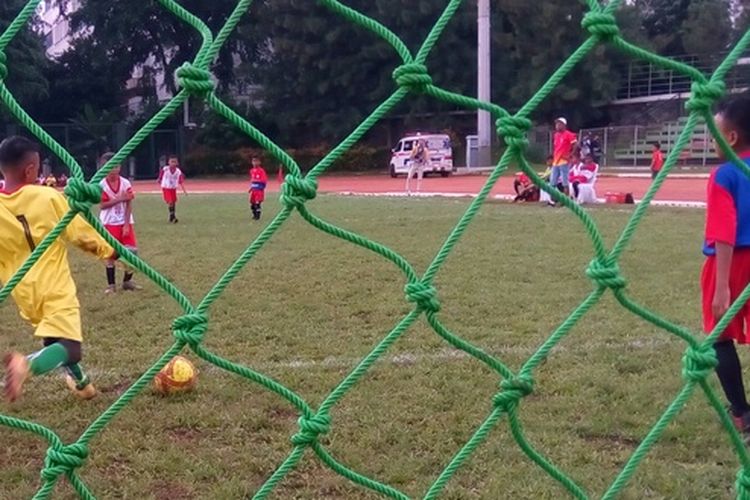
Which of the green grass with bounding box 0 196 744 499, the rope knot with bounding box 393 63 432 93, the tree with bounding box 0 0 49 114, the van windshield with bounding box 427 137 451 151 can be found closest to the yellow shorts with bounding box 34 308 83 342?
the green grass with bounding box 0 196 744 499

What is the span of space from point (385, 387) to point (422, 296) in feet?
8.01

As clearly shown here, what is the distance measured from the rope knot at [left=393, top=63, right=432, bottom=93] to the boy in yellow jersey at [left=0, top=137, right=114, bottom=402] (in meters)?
2.19

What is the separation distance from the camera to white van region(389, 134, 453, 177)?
27.4 meters

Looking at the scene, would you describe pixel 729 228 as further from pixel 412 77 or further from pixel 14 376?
pixel 14 376

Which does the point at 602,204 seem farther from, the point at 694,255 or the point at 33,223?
the point at 33,223

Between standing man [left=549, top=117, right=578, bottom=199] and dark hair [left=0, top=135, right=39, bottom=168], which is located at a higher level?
dark hair [left=0, top=135, right=39, bottom=168]

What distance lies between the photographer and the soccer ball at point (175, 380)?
157 inches

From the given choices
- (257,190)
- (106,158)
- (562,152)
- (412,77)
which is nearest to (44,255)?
(106,158)

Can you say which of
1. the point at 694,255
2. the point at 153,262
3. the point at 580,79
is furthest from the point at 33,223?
the point at 580,79

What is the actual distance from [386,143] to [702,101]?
115 feet

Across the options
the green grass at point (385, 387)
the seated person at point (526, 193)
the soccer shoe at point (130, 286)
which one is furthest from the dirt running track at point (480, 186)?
the green grass at point (385, 387)

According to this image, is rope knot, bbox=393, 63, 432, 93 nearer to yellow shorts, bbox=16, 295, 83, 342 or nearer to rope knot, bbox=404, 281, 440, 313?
rope knot, bbox=404, 281, 440, 313

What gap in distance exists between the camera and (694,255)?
8117 mm

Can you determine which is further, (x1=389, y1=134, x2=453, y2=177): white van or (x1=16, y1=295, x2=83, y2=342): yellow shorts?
(x1=389, y1=134, x2=453, y2=177): white van
